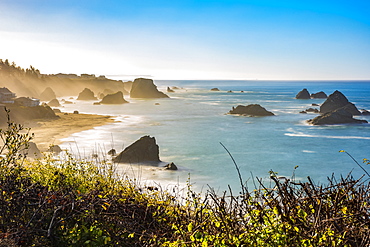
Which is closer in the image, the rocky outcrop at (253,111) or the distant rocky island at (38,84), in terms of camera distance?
the rocky outcrop at (253,111)

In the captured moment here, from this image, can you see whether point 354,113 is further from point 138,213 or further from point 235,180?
point 138,213

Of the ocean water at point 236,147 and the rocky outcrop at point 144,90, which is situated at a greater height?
the rocky outcrop at point 144,90

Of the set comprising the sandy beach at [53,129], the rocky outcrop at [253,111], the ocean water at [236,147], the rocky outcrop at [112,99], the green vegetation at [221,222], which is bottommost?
the ocean water at [236,147]

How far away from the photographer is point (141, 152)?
2450 centimetres

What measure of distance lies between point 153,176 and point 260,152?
15.4 m

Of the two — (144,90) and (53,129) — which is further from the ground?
(144,90)

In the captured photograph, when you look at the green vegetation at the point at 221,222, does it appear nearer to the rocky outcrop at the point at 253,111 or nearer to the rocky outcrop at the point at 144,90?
the rocky outcrop at the point at 253,111

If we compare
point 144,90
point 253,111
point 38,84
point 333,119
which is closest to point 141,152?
point 333,119

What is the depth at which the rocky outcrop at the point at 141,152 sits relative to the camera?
79.4ft

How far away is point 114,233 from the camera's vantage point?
17.4 feet

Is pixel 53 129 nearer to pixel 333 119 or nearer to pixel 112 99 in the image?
pixel 333 119

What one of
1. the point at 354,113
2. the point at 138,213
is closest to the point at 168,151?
the point at 138,213

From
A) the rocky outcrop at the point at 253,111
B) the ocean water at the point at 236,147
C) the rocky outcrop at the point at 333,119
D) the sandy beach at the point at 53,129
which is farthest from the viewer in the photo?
the rocky outcrop at the point at 253,111

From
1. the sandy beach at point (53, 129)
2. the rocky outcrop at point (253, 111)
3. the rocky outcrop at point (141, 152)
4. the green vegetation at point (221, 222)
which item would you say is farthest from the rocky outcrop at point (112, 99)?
the green vegetation at point (221, 222)
